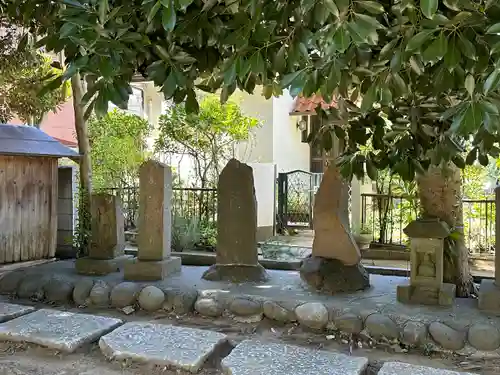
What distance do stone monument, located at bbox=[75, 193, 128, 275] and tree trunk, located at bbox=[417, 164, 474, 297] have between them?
3.45 metres

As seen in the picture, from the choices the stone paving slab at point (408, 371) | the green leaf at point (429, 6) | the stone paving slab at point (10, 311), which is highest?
the green leaf at point (429, 6)

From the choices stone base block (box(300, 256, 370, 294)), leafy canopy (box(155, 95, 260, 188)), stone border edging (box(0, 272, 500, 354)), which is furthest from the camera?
leafy canopy (box(155, 95, 260, 188))

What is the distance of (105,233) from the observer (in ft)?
18.5

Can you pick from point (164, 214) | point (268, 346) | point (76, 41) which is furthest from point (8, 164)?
point (76, 41)

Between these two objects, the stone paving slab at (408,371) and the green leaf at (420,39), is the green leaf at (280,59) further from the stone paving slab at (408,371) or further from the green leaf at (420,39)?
the stone paving slab at (408,371)

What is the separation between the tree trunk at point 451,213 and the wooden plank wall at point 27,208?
4.74m

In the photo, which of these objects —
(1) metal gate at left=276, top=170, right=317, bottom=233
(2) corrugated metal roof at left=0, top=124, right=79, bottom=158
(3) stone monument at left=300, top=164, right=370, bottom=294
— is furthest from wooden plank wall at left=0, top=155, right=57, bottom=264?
(1) metal gate at left=276, top=170, right=317, bottom=233

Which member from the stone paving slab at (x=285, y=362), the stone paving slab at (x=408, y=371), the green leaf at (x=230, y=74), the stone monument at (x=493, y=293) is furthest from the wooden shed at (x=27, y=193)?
the stone monument at (x=493, y=293)

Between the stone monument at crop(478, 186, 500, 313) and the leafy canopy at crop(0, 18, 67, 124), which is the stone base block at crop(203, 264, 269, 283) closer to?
the stone monument at crop(478, 186, 500, 313)

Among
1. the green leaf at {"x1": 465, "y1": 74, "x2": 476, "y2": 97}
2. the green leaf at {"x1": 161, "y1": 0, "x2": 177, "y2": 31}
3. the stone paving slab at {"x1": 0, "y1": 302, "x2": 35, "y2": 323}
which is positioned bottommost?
the stone paving slab at {"x1": 0, "y1": 302, "x2": 35, "y2": 323}

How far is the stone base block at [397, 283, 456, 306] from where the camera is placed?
4199mm

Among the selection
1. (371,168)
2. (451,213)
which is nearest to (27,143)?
(371,168)

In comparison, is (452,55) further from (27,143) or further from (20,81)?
Result: (20,81)

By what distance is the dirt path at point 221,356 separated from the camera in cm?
321
